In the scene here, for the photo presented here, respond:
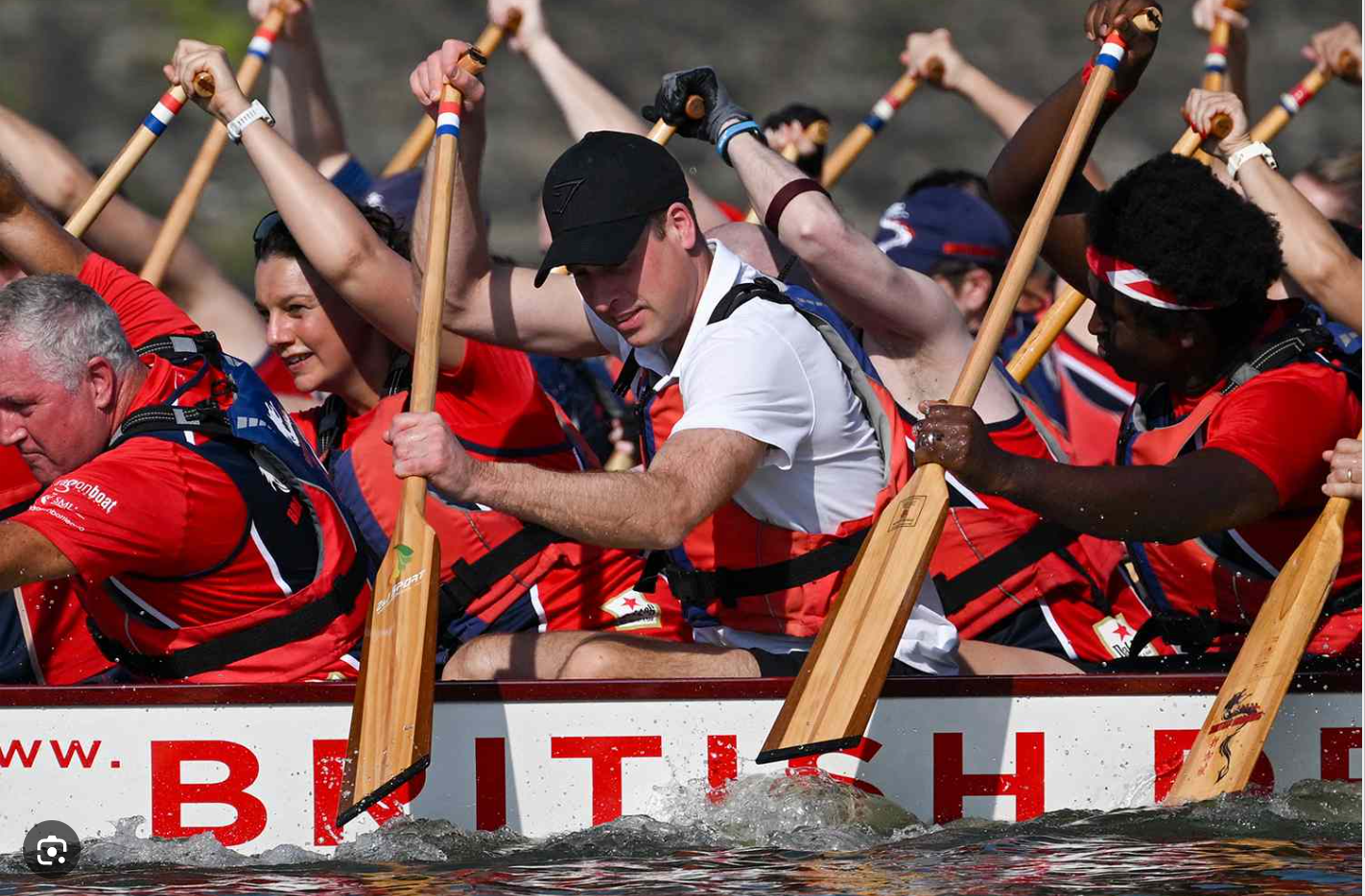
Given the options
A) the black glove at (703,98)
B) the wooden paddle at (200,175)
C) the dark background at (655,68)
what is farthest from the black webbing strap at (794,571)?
the dark background at (655,68)

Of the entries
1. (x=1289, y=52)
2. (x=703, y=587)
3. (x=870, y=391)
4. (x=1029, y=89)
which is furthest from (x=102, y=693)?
(x=1289, y=52)

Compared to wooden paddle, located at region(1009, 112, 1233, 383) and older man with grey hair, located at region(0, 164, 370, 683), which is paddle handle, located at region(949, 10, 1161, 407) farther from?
older man with grey hair, located at region(0, 164, 370, 683)

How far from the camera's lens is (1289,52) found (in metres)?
13.8

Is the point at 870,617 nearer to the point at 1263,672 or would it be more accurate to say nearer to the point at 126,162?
→ the point at 1263,672

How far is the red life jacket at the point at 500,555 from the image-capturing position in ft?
16.4

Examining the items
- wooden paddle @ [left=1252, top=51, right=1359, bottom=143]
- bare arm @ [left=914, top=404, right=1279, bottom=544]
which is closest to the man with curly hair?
bare arm @ [left=914, top=404, right=1279, bottom=544]

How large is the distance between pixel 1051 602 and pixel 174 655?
79.6 inches

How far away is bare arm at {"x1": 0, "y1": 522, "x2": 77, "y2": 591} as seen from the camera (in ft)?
12.9

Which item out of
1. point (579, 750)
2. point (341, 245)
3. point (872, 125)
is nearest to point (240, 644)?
point (579, 750)

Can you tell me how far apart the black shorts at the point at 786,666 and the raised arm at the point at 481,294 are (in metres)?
0.99

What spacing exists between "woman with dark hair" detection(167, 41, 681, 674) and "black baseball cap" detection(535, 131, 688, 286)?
62cm

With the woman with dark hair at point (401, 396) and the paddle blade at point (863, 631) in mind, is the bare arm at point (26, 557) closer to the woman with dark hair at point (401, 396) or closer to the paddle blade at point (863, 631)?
the woman with dark hair at point (401, 396)

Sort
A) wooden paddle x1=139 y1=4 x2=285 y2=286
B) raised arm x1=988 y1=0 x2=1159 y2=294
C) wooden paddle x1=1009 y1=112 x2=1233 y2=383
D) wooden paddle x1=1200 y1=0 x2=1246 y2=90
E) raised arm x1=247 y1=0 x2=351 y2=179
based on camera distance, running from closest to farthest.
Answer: raised arm x1=988 y1=0 x2=1159 y2=294 → wooden paddle x1=1009 y1=112 x2=1233 y2=383 → wooden paddle x1=139 y1=4 x2=285 y2=286 → wooden paddle x1=1200 y1=0 x2=1246 y2=90 → raised arm x1=247 y1=0 x2=351 y2=179

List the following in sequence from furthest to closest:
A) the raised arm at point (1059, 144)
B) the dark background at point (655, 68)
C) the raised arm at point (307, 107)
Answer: the dark background at point (655, 68) → the raised arm at point (307, 107) → the raised arm at point (1059, 144)
